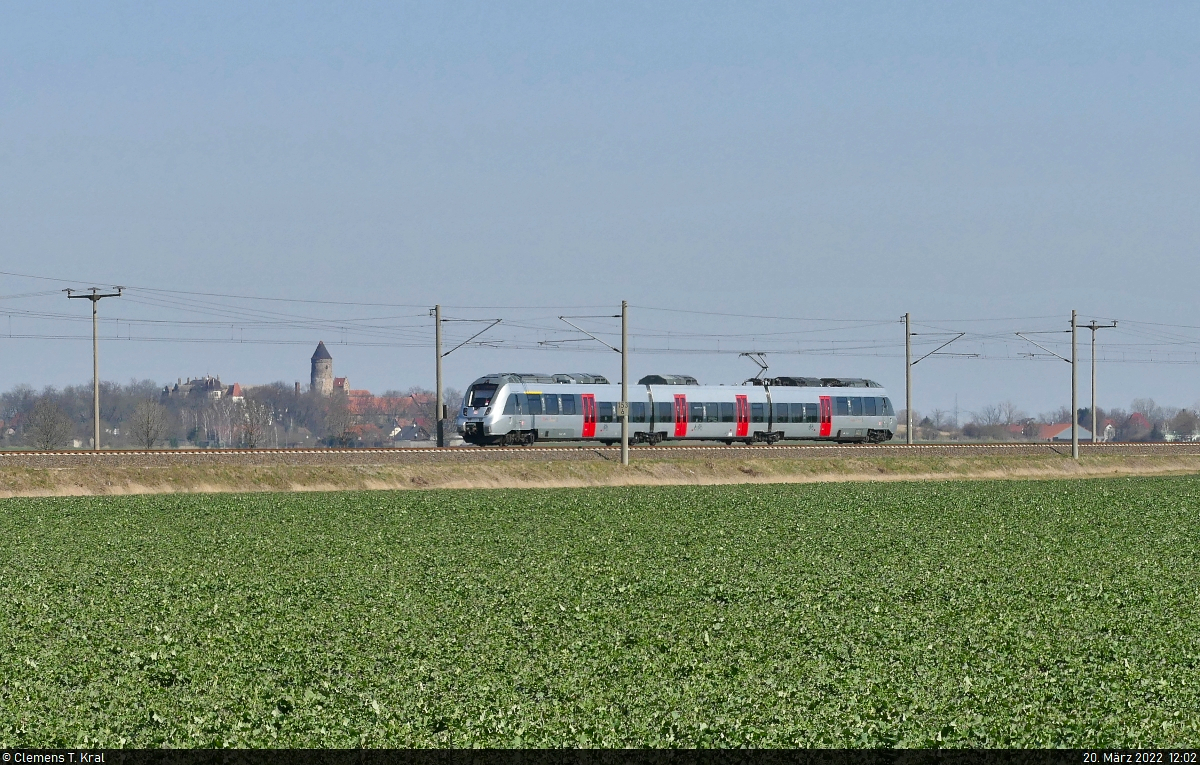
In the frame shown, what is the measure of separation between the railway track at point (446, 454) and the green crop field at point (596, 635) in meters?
16.3

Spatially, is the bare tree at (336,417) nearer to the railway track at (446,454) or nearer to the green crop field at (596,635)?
the railway track at (446,454)

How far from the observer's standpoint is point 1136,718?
12461 mm

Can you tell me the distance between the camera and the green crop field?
12.4 metres

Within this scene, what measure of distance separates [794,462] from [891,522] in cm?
2769

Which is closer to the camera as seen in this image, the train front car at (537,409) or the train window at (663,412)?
the train front car at (537,409)

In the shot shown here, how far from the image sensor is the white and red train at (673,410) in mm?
64250

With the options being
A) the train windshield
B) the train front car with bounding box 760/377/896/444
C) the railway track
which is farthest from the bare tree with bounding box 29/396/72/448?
the train front car with bounding box 760/377/896/444

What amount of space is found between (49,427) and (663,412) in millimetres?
55753

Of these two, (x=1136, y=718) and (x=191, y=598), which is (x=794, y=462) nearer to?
(x=191, y=598)

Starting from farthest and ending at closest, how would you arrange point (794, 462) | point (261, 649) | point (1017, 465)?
point (1017, 465), point (794, 462), point (261, 649)

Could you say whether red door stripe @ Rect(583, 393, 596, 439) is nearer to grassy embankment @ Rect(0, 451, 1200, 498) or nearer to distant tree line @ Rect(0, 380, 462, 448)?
grassy embankment @ Rect(0, 451, 1200, 498)

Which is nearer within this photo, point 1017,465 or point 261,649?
point 261,649

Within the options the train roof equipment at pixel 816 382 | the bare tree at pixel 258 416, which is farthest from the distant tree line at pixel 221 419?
the train roof equipment at pixel 816 382

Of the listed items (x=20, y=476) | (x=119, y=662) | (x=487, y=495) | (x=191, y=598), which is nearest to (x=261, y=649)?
(x=119, y=662)
